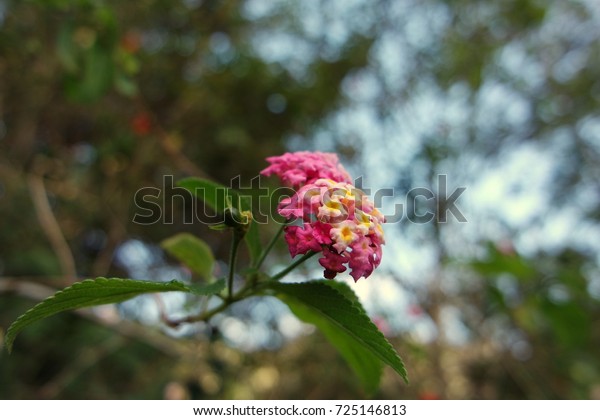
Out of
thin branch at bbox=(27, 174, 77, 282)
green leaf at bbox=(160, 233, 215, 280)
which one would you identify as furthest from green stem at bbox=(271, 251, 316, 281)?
thin branch at bbox=(27, 174, 77, 282)

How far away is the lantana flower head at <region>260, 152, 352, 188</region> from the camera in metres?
0.76

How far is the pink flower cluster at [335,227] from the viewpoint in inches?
26.1

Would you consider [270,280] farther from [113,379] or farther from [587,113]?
[587,113]

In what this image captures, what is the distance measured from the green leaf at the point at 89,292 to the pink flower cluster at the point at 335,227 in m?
0.13

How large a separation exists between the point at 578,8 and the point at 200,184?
12.6 feet

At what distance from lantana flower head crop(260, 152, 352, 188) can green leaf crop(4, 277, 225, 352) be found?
0.18 metres

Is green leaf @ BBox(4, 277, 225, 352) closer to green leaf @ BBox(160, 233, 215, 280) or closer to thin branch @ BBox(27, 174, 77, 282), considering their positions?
green leaf @ BBox(160, 233, 215, 280)

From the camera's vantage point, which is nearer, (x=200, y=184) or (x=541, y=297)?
(x=200, y=184)

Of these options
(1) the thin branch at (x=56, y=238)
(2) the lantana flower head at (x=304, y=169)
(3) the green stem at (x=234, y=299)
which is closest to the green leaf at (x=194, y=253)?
(3) the green stem at (x=234, y=299)

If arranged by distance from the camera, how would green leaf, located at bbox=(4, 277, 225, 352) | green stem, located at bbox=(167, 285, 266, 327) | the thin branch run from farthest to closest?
the thin branch
green stem, located at bbox=(167, 285, 266, 327)
green leaf, located at bbox=(4, 277, 225, 352)

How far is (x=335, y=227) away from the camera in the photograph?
666 millimetres

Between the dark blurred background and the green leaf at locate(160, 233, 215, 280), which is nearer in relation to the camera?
the green leaf at locate(160, 233, 215, 280)

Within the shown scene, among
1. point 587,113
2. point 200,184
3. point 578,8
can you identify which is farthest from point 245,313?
point 578,8

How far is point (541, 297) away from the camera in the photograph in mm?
1852
